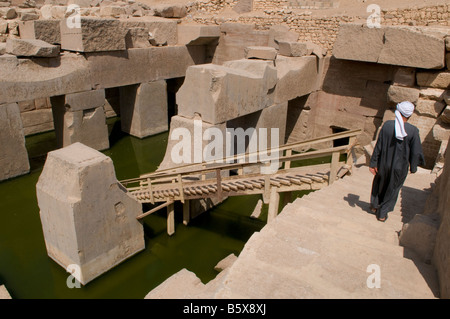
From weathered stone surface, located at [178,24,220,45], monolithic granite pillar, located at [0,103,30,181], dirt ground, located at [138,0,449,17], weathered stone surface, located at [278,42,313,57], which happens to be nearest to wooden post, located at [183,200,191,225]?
monolithic granite pillar, located at [0,103,30,181]

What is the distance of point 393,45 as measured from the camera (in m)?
7.41

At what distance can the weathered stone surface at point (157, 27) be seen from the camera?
Result: 32.2ft

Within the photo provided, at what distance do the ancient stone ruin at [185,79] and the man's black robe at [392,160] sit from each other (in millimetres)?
2089

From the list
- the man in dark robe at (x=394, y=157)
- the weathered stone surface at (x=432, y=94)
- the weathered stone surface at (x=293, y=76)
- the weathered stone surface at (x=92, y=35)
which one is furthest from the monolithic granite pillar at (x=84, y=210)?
the weathered stone surface at (x=432, y=94)

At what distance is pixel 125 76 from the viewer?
9.57 meters

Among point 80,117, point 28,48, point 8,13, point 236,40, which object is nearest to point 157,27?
point 236,40

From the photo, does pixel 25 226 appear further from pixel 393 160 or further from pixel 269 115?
pixel 393 160

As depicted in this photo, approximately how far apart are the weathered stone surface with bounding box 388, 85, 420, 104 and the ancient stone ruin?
0.07ft

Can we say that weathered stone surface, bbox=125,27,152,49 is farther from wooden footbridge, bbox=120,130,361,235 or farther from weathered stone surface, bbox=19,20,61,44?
wooden footbridge, bbox=120,130,361,235

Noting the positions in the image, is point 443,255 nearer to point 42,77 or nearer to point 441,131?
point 441,131

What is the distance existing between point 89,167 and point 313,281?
3477mm

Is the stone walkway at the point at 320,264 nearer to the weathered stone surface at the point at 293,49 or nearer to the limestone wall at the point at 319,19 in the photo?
the weathered stone surface at the point at 293,49

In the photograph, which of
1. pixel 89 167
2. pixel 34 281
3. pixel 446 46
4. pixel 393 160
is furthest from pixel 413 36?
pixel 34 281

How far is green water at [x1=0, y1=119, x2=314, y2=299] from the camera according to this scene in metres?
5.27
